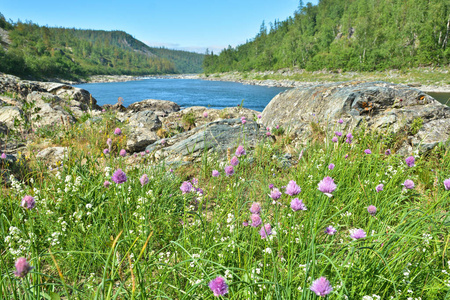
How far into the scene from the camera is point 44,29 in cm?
11281

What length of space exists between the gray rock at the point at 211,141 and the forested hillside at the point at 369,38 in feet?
195

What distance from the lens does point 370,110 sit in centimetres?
564

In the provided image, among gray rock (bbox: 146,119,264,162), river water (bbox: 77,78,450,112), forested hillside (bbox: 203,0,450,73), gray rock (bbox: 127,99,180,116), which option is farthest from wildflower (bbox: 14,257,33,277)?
forested hillside (bbox: 203,0,450,73)

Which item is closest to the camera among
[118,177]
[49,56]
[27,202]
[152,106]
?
[27,202]

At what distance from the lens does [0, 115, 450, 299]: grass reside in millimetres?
1388

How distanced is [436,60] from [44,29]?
5917 inches

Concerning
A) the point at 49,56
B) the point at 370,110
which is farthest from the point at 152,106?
the point at 49,56

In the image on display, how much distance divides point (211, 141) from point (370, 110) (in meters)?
3.90

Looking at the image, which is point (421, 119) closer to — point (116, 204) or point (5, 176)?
point (116, 204)

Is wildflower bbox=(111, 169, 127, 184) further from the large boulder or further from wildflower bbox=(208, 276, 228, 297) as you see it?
the large boulder

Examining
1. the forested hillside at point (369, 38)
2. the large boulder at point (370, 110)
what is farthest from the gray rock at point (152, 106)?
the forested hillside at point (369, 38)

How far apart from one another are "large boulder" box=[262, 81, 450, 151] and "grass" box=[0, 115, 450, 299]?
110 centimetres

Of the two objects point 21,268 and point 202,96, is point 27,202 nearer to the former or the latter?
point 21,268

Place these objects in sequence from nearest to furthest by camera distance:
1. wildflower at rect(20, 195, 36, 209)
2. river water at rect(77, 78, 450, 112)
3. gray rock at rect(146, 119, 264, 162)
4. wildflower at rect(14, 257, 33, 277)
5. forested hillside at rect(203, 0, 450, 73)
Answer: wildflower at rect(14, 257, 33, 277), wildflower at rect(20, 195, 36, 209), gray rock at rect(146, 119, 264, 162), river water at rect(77, 78, 450, 112), forested hillside at rect(203, 0, 450, 73)
